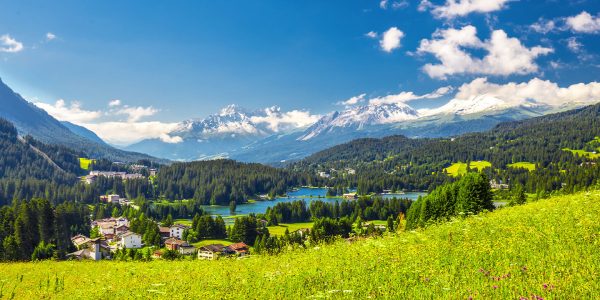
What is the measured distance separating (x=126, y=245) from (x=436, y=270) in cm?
9456

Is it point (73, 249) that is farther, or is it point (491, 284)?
point (73, 249)

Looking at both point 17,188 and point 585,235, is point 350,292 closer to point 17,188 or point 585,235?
point 585,235

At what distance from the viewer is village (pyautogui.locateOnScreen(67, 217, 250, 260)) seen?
67938 mm

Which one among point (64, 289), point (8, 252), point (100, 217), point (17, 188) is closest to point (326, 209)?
point (100, 217)

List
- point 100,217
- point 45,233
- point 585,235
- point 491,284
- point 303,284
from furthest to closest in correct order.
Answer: point 100,217 → point 45,233 → point 585,235 → point 303,284 → point 491,284

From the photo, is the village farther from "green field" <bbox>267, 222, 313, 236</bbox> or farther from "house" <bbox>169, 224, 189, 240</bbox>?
"green field" <bbox>267, 222, 313, 236</bbox>

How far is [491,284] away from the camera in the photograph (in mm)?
7750

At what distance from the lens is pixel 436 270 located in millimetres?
9711

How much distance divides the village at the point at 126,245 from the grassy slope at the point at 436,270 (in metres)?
35.5

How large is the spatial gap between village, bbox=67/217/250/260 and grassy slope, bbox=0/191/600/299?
3553cm

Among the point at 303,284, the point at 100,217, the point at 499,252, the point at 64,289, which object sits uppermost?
the point at 499,252

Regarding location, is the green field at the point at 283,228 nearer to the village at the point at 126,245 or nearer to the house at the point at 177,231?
the house at the point at 177,231

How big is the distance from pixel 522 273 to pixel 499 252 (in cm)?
227

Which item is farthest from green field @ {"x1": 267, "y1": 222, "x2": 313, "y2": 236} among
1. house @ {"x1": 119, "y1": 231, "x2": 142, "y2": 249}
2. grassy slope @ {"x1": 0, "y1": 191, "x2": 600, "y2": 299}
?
grassy slope @ {"x1": 0, "y1": 191, "x2": 600, "y2": 299}
